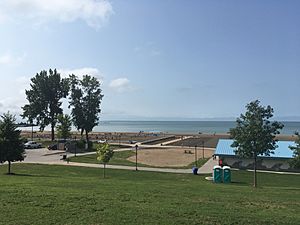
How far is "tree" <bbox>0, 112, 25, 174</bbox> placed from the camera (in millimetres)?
30000

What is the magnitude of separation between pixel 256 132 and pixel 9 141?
19669 millimetres

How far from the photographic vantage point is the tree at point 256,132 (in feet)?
97.3

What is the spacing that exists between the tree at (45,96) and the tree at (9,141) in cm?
4772

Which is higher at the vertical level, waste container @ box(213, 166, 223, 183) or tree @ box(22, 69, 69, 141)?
tree @ box(22, 69, 69, 141)

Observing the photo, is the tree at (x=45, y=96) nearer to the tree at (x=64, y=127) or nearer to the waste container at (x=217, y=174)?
the tree at (x=64, y=127)

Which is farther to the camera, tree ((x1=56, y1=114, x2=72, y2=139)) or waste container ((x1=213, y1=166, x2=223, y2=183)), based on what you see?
tree ((x1=56, y1=114, x2=72, y2=139))

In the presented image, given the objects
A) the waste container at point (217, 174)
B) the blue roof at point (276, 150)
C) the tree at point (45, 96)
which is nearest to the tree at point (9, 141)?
the waste container at point (217, 174)

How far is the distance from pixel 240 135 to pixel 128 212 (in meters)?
20.9

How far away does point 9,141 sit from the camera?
3030 centimetres

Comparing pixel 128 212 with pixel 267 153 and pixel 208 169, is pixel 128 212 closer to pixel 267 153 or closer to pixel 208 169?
pixel 267 153

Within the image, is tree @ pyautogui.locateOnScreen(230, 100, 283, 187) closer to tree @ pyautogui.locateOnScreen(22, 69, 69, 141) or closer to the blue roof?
the blue roof

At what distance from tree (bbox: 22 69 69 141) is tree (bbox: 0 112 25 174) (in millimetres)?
47721

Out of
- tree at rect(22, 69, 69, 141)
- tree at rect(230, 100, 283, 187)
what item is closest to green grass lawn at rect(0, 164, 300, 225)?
tree at rect(230, 100, 283, 187)

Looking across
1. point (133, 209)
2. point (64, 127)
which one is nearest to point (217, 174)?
point (133, 209)
